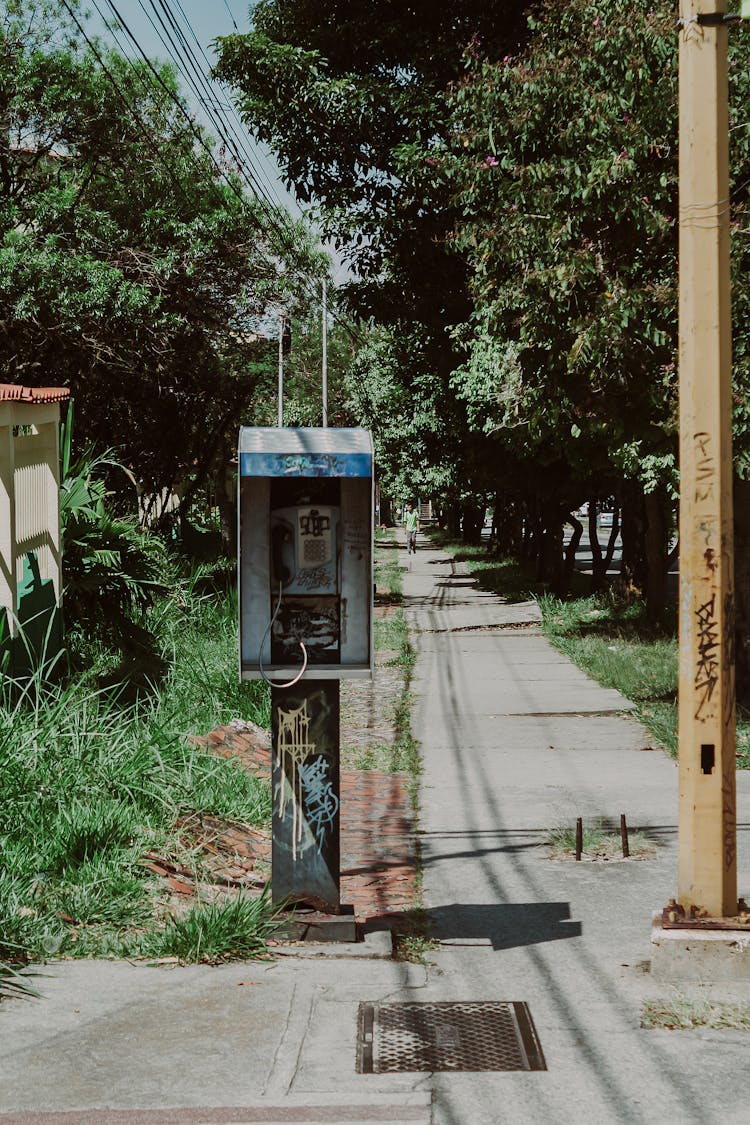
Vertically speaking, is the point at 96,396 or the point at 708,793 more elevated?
the point at 96,396

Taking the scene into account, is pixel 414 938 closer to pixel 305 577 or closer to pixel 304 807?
pixel 304 807

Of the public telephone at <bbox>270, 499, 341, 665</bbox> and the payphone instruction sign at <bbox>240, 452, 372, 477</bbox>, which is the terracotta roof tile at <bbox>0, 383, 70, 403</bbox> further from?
the payphone instruction sign at <bbox>240, 452, 372, 477</bbox>

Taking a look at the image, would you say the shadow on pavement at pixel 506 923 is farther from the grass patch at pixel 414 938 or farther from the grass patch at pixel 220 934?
the grass patch at pixel 220 934

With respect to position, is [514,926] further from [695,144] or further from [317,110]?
[317,110]

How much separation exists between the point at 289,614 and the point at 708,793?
78.2 inches

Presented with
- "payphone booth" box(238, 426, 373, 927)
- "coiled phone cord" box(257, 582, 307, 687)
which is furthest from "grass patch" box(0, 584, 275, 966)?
"coiled phone cord" box(257, 582, 307, 687)

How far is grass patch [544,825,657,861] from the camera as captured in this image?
7832 millimetres

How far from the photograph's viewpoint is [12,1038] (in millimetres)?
4922

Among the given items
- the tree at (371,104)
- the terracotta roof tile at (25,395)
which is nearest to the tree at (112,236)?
the tree at (371,104)

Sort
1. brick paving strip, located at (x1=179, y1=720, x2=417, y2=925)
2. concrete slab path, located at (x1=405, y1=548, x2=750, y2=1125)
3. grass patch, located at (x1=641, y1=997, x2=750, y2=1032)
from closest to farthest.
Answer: concrete slab path, located at (x1=405, y1=548, x2=750, y2=1125) → grass patch, located at (x1=641, y1=997, x2=750, y2=1032) → brick paving strip, located at (x1=179, y1=720, x2=417, y2=925)

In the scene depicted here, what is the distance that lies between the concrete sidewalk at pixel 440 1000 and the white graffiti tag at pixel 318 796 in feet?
1.87

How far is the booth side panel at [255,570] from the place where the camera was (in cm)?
612

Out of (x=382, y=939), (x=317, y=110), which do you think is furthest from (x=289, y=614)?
(x=317, y=110)

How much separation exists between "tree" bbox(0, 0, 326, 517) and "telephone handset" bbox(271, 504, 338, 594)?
1337 cm
